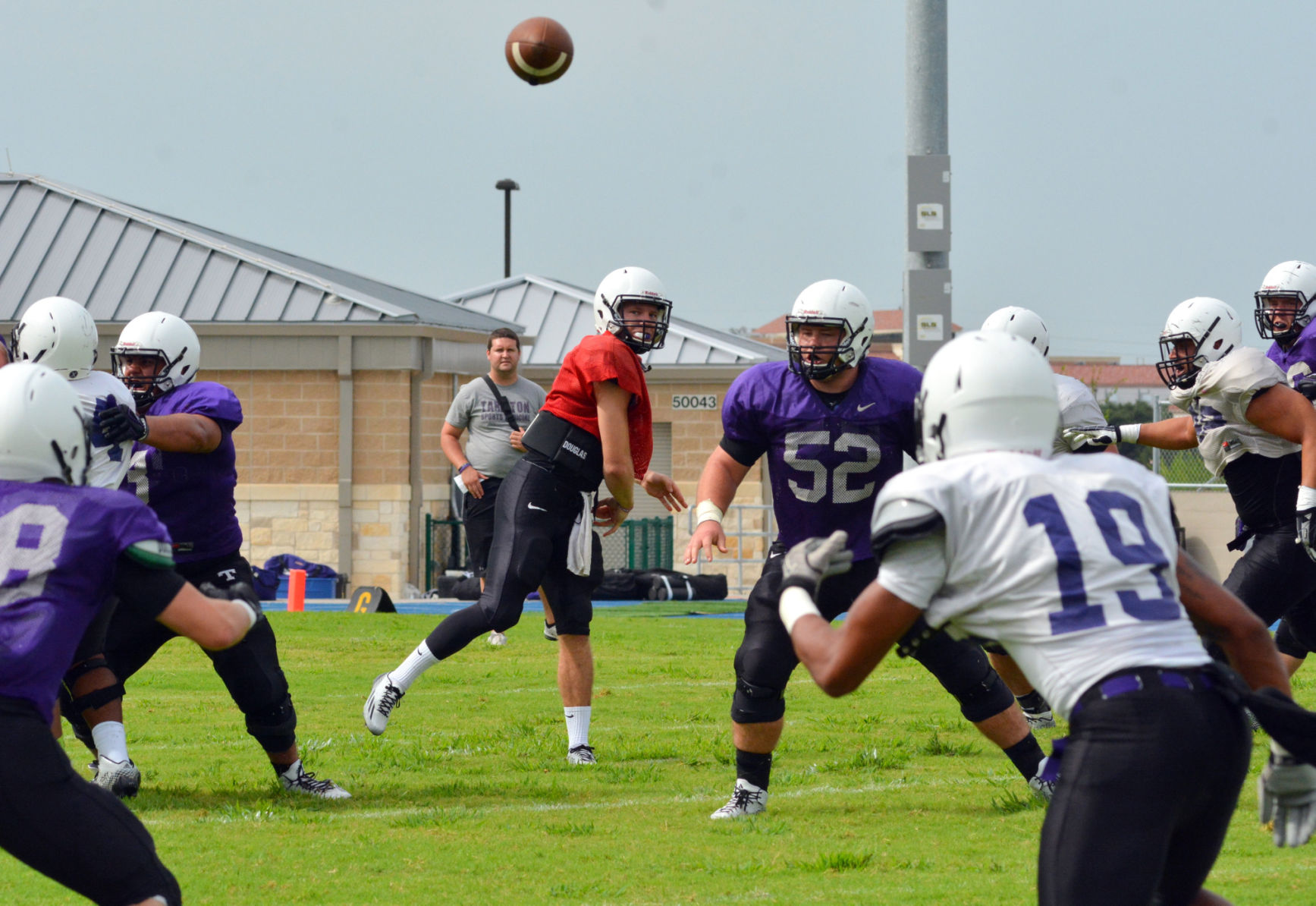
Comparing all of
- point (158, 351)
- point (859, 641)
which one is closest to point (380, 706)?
point (158, 351)

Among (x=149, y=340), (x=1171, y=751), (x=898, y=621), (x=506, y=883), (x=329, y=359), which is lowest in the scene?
(x=506, y=883)

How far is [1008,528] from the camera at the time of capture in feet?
9.21

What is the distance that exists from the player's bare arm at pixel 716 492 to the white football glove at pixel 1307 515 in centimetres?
218

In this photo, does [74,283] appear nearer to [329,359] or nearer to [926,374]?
[329,359]

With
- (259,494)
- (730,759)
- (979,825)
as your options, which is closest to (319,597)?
(259,494)

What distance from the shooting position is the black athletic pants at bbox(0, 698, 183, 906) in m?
3.03

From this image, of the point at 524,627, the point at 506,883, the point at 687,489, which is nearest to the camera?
the point at 506,883

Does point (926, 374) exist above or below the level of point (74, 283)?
below

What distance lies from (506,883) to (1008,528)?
2.23 m

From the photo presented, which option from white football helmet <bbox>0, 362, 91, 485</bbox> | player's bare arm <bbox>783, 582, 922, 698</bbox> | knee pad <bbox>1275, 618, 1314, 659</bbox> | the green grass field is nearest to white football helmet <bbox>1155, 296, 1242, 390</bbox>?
knee pad <bbox>1275, 618, 1314, 659</bbox>

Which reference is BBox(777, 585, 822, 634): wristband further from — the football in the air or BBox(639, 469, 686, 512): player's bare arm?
the football in the air

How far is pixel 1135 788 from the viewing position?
2.67 meters

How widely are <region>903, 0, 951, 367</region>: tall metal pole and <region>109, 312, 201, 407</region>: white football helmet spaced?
5.43 m

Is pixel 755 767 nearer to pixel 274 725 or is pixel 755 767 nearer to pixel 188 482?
pixel 274 725
